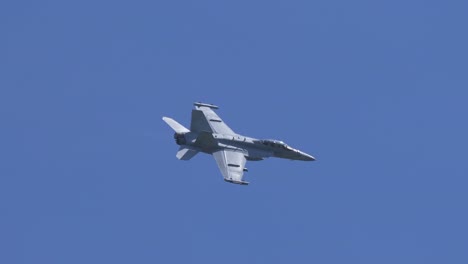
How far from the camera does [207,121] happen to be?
123375 mm

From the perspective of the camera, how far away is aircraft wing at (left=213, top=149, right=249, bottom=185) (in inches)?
4594

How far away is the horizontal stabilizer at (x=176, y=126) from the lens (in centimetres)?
12269

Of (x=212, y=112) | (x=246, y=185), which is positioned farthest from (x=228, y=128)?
(x=246, y=185)

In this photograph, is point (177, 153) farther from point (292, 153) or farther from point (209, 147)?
point (292, 153)

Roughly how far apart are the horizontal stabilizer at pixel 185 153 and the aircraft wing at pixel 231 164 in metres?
1.81

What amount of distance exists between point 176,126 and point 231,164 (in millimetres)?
7466

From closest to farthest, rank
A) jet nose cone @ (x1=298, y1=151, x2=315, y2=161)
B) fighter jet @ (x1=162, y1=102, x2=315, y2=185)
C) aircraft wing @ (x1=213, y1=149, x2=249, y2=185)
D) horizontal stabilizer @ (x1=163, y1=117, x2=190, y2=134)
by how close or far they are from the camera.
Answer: aircraft wing @ (x1=213, y1=149, x2=249, y2=185) → fighter jet @ (x1=162, y1=102, x2=315, y2=185) → horizontal stabilizer @ (x1=163, y1=117, x2=190, y2=134) → jet nose cone @ (x1=298, y1=151, x2=315, y2=161)

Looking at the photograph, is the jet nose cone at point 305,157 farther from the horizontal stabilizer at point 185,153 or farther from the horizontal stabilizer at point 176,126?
the horizontal stabilizer at point 176,126

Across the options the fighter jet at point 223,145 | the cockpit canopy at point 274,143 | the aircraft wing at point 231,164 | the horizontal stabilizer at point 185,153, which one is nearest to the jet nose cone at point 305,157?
the fighter jet at point 223,145

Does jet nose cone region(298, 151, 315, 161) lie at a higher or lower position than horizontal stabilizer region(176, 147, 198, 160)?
higher

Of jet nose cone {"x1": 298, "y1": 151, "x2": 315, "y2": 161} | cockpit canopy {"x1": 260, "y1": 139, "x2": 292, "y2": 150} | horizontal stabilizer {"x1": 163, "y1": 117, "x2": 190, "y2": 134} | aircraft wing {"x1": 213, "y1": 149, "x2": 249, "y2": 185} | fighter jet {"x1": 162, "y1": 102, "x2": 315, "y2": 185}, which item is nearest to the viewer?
aircraft wing {"x1": 213, "y1": 149, "x2": 249, "y2": 185}

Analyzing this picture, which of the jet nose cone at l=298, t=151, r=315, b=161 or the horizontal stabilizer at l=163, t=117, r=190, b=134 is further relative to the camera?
the jet nose cone at l=298, t=151, r=315, b=161

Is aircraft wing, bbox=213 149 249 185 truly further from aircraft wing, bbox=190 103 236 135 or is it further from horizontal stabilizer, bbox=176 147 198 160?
aircraft wing, bbox=190 103 236 135

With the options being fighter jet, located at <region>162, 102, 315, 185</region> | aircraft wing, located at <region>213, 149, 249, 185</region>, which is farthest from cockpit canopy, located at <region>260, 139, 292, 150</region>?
aircraft wing, located at <region>213, 149, 249, 185</region>
